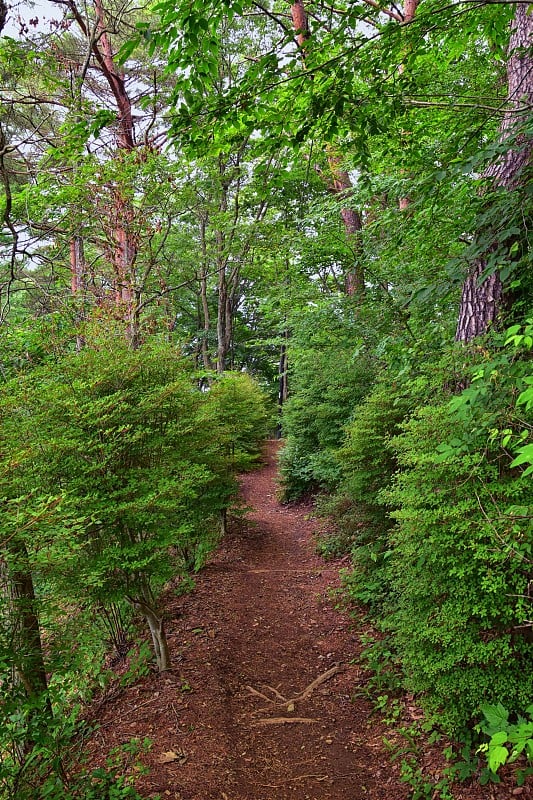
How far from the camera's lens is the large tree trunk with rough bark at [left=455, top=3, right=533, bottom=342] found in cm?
332

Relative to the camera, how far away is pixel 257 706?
3.95 m

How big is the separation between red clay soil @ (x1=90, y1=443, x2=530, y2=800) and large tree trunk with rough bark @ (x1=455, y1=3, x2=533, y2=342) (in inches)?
118

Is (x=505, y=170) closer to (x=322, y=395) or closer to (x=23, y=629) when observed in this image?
(x=23, y=629)

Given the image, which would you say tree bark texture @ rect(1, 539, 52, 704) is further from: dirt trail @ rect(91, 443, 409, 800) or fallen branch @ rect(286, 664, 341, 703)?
fallen branch @ rect(286, 664, 341, 703)

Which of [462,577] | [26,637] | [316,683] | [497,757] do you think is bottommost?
[316,683]

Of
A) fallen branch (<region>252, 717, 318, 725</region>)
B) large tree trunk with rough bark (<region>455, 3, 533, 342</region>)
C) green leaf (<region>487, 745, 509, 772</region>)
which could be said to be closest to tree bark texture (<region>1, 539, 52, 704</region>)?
fallen branch (<region>252, 717, 318, 725</region>)

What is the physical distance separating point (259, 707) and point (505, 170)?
15.8 feet

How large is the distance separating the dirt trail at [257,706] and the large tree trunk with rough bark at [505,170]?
128 inches

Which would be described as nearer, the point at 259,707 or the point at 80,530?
the point at 80,530

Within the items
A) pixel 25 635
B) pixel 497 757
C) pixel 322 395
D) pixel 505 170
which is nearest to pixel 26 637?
pixel 25 635

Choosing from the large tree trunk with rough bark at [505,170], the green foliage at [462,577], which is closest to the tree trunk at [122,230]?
the large tree trunk with rough bark at [505,170]

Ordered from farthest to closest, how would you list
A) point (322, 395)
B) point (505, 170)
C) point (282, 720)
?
point (322, 395) → point (282, 720) → point (505, 170)

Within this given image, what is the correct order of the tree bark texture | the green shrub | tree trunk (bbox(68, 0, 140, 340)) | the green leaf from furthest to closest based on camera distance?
the green shrub < tree trunk (bbox(68, 0, 140, 340)) < the tree bark texture < the green leaf

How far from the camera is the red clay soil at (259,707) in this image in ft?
10.2
